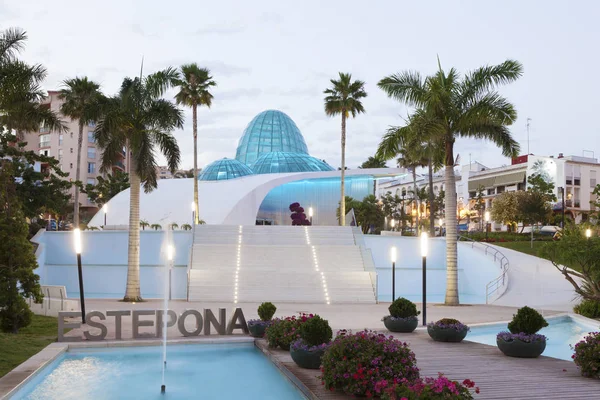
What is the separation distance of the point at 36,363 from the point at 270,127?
80761 millimetres

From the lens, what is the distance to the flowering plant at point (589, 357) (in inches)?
371

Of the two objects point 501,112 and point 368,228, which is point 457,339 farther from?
point 368,228

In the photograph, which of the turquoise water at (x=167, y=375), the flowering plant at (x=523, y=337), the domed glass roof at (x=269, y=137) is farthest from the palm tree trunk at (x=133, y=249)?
the domed glass roof at (x=269, y=137)

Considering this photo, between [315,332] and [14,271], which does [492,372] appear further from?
[14,271]

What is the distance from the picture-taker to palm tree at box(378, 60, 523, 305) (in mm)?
22797

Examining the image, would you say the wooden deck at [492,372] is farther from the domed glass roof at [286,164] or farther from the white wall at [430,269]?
the domed glass roof at [286,164]

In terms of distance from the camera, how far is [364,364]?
850cm

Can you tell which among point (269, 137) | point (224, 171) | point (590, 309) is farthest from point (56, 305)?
point (269, 137)

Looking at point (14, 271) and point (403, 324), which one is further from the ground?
point (14, 271)

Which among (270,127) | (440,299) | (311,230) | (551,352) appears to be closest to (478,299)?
(440,299)

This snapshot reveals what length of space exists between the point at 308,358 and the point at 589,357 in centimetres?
449

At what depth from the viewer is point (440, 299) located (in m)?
29.3

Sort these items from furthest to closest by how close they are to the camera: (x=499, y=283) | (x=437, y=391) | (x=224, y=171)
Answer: (x=224, y=171) < (x=499, y=283) < (x=437, y=391)

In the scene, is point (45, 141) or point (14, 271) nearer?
point (14, 271)
